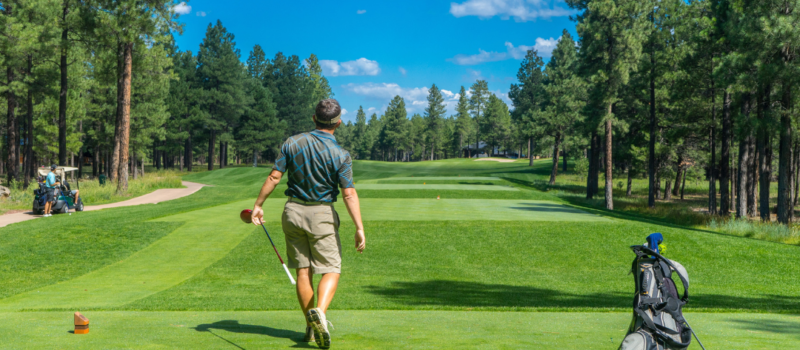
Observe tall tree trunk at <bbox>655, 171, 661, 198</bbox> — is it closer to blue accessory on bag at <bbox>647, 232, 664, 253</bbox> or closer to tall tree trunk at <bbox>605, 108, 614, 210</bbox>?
tall tree trunk at <bbox>605, 108, 614, 210</bbox>

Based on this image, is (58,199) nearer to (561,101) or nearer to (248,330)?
(248,330)

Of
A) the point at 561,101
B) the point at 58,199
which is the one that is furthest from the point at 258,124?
the point at 58,199

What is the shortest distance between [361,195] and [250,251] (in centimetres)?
1555

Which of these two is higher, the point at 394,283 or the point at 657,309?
the point at 657,309

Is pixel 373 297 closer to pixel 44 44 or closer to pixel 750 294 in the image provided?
pixel 750 294

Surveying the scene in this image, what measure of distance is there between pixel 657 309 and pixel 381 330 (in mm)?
2837

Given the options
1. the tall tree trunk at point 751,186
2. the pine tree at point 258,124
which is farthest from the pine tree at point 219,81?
the tall tree trunk at point 751,186

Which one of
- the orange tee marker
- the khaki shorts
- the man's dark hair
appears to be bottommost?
the orange tee marker

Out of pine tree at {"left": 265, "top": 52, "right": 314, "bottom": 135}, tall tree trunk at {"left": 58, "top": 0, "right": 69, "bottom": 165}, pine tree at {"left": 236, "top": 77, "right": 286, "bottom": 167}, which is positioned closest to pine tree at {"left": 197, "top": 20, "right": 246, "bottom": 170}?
pine tree at {"left": 236, "top": 77, "right": 286, "bottom": 167}

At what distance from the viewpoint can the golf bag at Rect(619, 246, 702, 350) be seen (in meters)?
3.95

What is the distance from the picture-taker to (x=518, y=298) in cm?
1060

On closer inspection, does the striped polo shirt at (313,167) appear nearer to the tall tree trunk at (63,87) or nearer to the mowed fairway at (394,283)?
the mowed fairway at (394,283)

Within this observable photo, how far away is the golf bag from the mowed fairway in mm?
1232

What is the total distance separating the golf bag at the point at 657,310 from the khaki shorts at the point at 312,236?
8.57 ft
